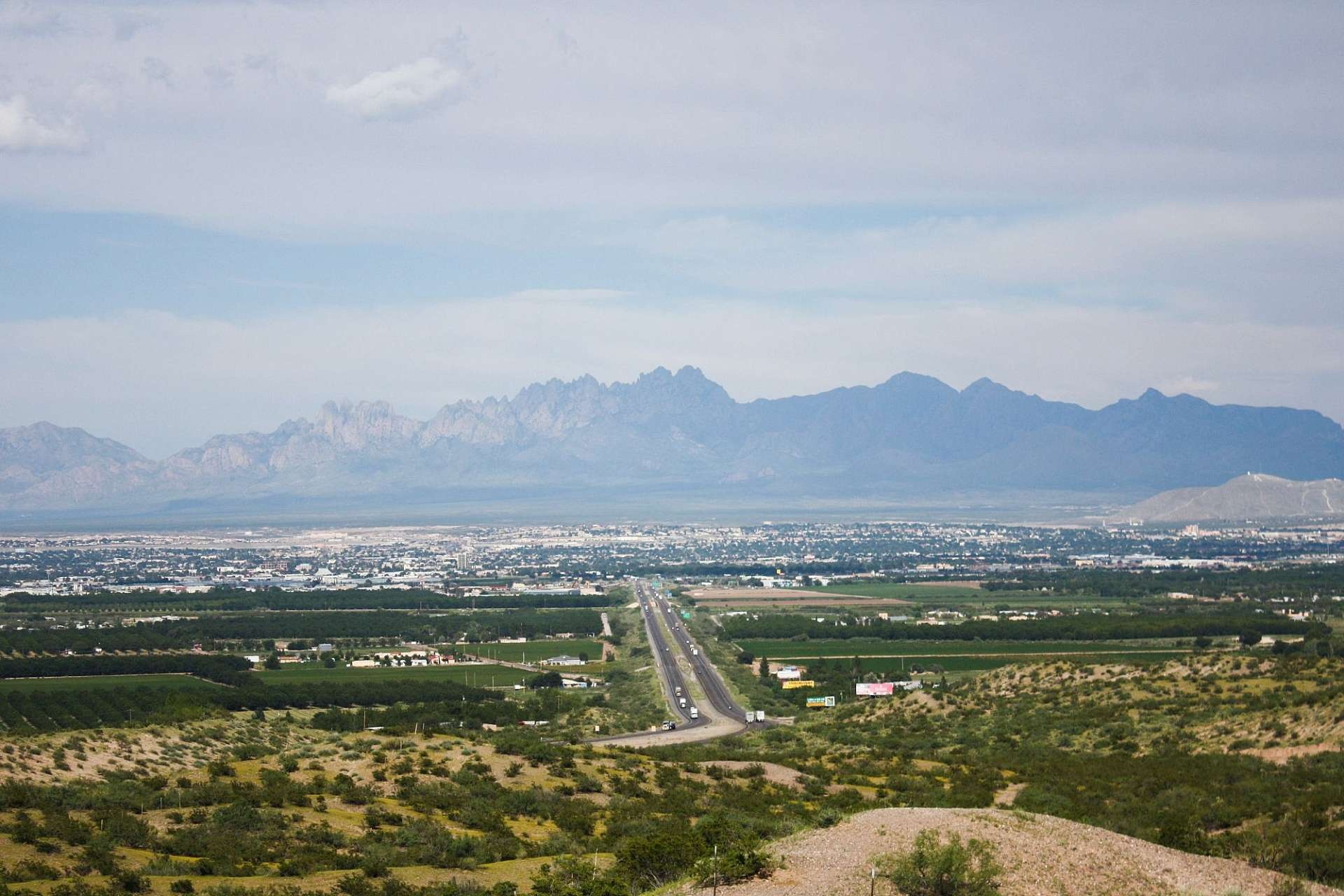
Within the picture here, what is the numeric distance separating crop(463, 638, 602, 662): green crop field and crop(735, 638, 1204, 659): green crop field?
1231 centimetres

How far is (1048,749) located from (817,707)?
26058 mm

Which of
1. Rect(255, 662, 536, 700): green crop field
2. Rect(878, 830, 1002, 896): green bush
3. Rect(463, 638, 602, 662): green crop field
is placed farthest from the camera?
Rect(463, 638, 602, 662): green crop field

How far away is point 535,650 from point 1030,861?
8767 centimetres

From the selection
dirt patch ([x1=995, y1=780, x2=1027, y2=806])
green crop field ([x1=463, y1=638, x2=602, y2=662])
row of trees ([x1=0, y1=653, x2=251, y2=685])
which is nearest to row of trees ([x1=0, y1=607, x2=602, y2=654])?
green crop field ([x1=463, y1=638, x2=602, y2=662])

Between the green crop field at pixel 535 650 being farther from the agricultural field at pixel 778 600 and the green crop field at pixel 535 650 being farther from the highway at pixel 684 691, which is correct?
the agricultural field at pixel 778 600

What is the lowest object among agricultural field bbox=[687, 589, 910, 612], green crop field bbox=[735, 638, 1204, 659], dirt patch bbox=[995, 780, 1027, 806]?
agricultural field bbox=[687, 589, 910, 612]

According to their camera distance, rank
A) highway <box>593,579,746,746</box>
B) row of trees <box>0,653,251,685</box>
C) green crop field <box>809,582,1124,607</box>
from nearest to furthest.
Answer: highway <box>593,579,746,746</box> < row of trees <box>0,653,251,685</box> < green crop field <box>809,582,1124,607</box>

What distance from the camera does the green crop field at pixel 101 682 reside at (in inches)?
2968

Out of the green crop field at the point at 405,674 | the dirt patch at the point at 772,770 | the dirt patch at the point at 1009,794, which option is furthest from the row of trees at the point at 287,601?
A: the dirt patch at the point at 1009,794

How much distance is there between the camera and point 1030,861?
72.6 feet

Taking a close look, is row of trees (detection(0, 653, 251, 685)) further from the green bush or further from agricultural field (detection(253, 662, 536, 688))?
the green bush

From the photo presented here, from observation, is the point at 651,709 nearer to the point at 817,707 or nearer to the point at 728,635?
the point at 817,707

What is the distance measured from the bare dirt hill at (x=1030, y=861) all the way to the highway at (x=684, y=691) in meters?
32.0

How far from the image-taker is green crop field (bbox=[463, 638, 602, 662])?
102375 millimetres
